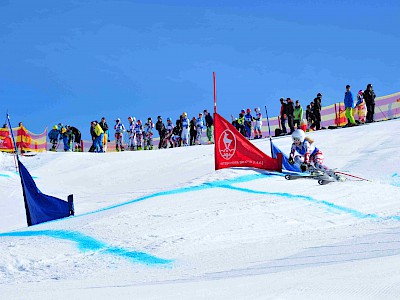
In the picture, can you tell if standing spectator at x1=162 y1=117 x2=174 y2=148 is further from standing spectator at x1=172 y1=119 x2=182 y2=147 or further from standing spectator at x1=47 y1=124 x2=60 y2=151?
standing spectator at x1=47 y1=124 x2=60 y2=151

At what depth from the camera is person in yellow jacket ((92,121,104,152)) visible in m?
22.6

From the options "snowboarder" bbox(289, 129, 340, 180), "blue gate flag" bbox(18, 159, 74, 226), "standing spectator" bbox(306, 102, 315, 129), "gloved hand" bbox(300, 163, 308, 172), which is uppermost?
"standing spectator" bbox(306, 102, 315, 129)

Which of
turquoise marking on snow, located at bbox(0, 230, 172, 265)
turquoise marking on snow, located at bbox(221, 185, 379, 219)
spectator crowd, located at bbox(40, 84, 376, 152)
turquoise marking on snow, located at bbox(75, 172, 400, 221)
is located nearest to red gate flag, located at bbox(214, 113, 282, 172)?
turquoise marking on snow, located at bbox(75, 172, 400, 221)

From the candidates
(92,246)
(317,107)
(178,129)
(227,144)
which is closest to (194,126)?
(178,129)

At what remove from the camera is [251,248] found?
20.4ft

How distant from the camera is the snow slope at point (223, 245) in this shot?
13.5ft

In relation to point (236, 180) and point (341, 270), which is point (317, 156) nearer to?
point (236, 180)

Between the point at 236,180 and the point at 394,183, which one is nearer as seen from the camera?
the point at 236,180

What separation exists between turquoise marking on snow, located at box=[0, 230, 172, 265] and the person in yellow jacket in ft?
49.5

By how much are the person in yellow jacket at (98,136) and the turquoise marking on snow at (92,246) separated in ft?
49.5

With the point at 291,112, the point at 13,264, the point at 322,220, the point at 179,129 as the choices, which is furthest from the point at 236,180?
the point at 179,129

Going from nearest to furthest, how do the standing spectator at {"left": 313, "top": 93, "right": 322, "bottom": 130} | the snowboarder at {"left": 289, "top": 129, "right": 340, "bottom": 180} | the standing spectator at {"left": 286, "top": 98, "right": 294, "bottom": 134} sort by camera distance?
the snowboarder at {"left": 289, "top": 129, "right": 340, "bottom": 180} → the standing spectator at {"left": 286, "top": 98, "right": 294, "bottom": 134} → the standing spectator at {"left": 313, "top": 93, "right": 322, "bottom": 130}

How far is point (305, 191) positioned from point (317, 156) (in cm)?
215

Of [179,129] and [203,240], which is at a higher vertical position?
[179,129]
